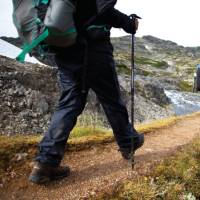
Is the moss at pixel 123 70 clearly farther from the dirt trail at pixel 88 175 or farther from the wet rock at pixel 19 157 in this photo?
the wet rock at pixel 19 157

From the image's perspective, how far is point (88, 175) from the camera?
592 centimetres

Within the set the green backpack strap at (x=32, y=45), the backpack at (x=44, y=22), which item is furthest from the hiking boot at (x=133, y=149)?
the green backpack strap at (x=32, y=45)

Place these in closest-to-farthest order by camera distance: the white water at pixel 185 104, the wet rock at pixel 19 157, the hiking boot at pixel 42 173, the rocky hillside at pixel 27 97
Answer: the hiking boot at pixel 42 173 < the wet rock at pixel 19 157 < the rocky hillside at pixel 27 97 < the white water at pixel 185 104

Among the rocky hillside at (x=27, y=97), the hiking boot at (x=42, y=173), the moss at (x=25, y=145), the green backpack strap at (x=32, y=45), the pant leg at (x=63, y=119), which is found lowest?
the rocky hillside at (x=27, y=97)

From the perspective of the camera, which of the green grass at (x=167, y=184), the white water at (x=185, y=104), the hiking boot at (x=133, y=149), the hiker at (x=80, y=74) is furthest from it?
the white water at (x=185, y=104)

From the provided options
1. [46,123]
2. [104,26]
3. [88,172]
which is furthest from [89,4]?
[46,123]

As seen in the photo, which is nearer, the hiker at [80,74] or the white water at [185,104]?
the hiker at [80,74]

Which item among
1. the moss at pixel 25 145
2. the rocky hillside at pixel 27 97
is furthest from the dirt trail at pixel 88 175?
the rocky hillside at pixel 27 97

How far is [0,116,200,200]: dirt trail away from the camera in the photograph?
520cm

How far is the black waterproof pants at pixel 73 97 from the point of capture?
17.3 ft

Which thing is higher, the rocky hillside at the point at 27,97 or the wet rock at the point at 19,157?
the wet rock at the point at 19,157

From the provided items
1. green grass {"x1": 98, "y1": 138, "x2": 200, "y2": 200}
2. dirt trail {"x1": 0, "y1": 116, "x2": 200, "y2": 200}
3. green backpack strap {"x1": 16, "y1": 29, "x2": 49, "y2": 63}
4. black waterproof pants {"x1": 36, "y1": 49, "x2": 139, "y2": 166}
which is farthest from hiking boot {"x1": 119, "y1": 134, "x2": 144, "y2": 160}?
green backpack strap {"x1": 16, "y1": 29, "x2": 49, "y2": 63}

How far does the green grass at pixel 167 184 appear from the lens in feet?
15.9

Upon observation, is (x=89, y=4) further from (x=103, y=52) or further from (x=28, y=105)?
(x=28, y=105)
